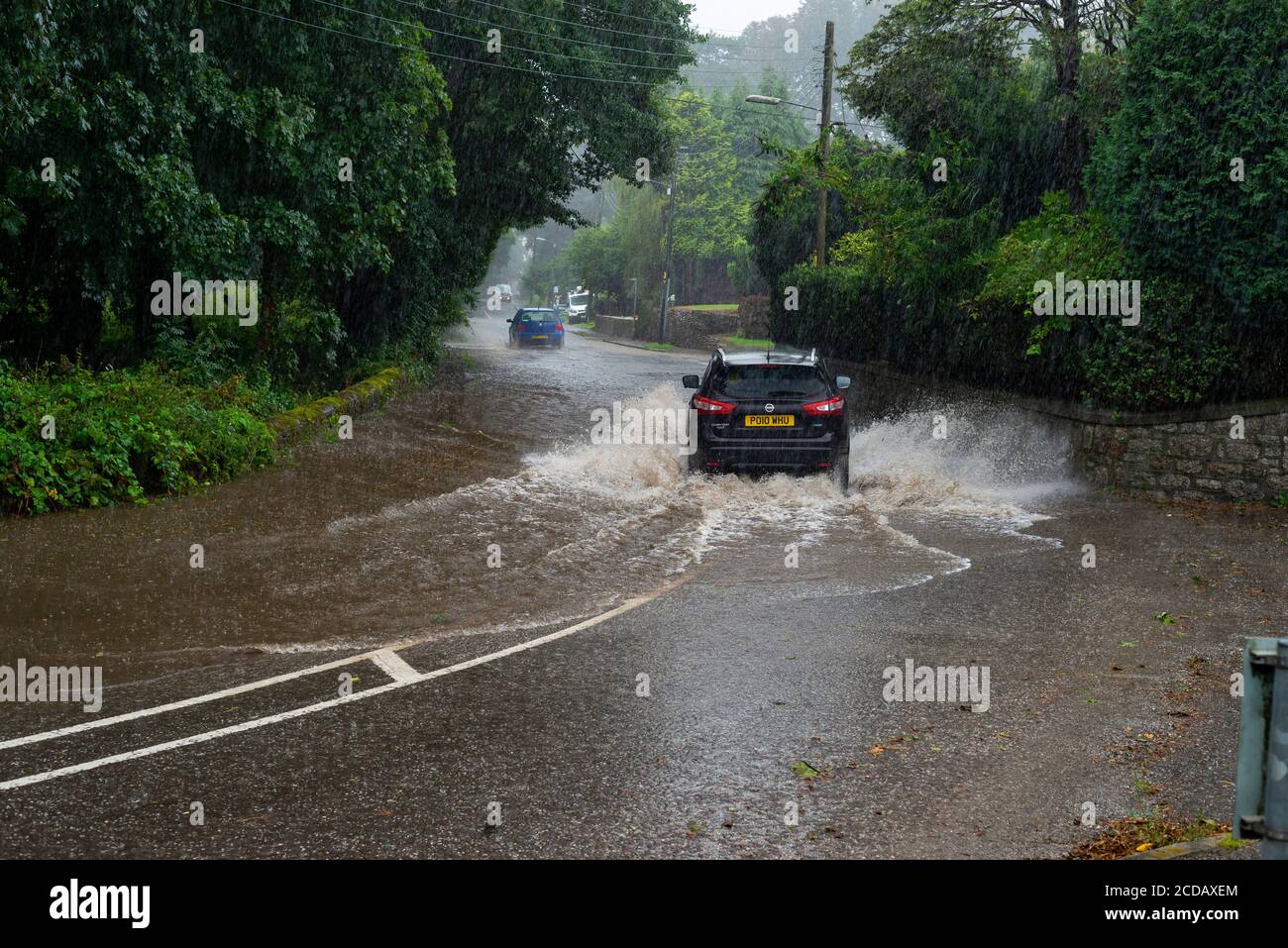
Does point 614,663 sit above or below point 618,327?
below

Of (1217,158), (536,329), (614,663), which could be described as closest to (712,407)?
(1217,158)

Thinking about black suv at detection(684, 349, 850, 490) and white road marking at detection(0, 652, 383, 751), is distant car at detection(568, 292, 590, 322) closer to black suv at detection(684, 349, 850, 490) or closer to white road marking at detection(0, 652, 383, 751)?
black suv at detection(684, 349, 850, 490)

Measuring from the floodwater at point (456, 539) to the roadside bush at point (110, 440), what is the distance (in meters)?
0.40

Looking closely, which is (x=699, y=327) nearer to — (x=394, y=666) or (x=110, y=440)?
(x=110, y=440)

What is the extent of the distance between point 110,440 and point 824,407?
7.88 meters

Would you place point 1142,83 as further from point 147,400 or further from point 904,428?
point 147,400

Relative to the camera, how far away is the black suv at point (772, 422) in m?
14.4

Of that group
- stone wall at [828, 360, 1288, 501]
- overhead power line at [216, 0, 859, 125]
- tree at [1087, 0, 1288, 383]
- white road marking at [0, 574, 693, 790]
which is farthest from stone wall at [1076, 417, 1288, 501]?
overhead power line at [216, 0, 859, 125]

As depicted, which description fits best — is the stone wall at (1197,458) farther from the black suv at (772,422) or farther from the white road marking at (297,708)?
the white road marking at (297,708)

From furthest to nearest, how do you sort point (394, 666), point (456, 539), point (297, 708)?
point (456, 539) < point (394, 666) < point (297, 708)

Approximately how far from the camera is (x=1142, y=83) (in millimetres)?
14969

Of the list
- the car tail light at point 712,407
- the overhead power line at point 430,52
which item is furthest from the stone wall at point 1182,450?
the overhead power line at point 430,52

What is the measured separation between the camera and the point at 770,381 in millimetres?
14539
